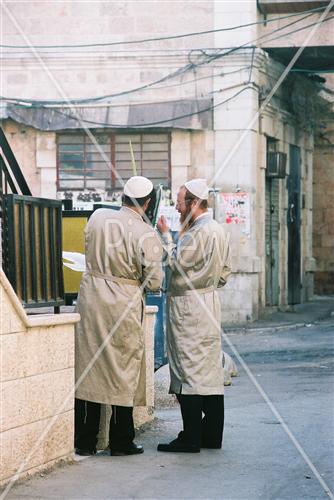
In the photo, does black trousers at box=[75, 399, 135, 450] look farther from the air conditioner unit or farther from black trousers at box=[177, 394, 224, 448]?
the air conditioner unit

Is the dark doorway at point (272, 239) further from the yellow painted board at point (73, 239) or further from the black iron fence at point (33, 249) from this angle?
the black iron fence at point (33, 249)

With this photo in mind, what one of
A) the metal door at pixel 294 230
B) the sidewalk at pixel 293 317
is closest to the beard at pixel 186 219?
the sidewalk at pixel 293 317

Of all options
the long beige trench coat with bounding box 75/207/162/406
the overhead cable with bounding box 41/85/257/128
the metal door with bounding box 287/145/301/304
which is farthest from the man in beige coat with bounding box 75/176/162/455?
the metal door with bounding box 287/145/301/304

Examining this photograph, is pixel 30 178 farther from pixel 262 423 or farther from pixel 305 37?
pixel 262 423

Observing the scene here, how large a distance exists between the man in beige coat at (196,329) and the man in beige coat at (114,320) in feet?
1.23

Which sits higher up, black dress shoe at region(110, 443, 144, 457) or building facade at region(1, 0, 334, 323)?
building facade at region(1, 0, 334, 323)

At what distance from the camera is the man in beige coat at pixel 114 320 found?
7.76 meters

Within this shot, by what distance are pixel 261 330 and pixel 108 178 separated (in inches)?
168

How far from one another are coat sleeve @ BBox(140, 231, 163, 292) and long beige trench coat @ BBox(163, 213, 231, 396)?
1.32 ft

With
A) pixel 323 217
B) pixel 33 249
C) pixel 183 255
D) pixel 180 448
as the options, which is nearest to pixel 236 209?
pixel 323 217

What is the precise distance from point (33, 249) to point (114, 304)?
62 cm

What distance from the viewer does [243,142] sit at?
22.0 meters

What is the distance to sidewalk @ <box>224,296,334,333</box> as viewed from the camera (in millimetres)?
21141

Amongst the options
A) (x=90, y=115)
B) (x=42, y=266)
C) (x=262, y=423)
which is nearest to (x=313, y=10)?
(x=90, y=115)
